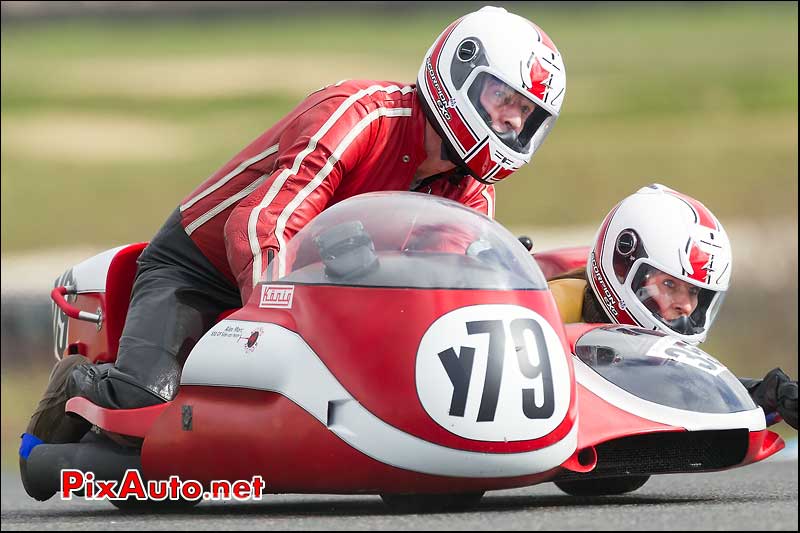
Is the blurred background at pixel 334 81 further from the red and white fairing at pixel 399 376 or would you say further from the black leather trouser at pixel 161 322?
the red and white fairing at pixel 399 376

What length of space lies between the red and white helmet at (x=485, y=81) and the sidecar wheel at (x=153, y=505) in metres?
1.52

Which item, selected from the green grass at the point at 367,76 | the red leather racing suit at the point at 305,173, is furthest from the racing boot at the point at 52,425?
the green grass at the point at 367,76

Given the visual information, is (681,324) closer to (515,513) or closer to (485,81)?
(485,81)

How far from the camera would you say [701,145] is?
1789cm

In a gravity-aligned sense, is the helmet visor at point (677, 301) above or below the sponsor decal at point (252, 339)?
below

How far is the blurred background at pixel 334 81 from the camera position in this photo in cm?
1605

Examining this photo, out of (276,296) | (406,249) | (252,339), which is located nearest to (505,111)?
(406,249)

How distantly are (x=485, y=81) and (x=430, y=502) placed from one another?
162 cm

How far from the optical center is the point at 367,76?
19328 millimetres

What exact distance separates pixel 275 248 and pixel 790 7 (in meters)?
19.2

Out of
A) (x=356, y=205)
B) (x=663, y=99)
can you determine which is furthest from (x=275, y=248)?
(x=663, y=99)

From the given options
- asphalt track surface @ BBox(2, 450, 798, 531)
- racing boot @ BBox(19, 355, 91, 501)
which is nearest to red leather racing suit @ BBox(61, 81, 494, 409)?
racing boot @ BBox(19, 355, 91, 501)

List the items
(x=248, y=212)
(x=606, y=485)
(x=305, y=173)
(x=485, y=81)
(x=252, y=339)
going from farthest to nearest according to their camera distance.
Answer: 1. (x=606, y=485)
2. (x=485, y=81)
3. (x=305, y=173)
4. (x=248, y=212)
5. (x=252, y=339)

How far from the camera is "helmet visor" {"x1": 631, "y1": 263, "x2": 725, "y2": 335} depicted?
17.7ft
